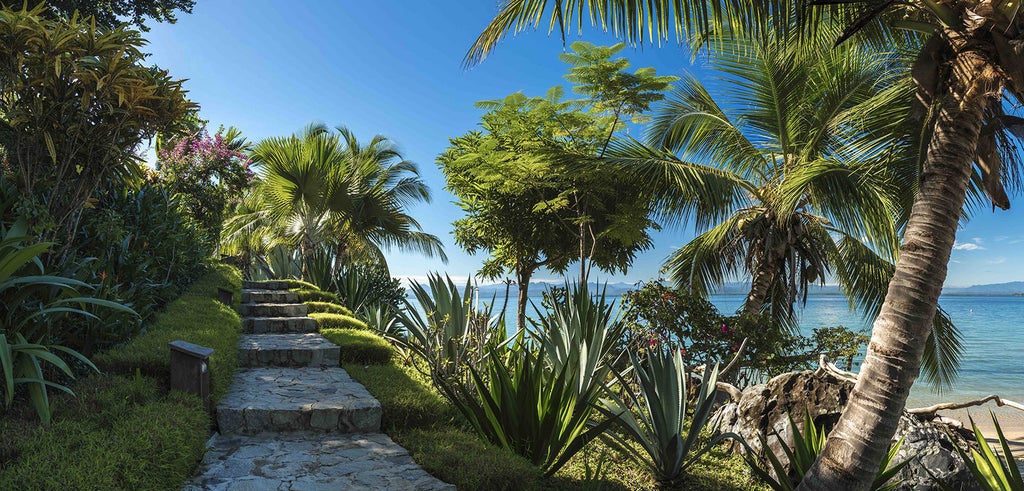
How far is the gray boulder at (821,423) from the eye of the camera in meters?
4.67

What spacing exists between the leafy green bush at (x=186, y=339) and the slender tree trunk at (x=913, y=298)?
4.44m

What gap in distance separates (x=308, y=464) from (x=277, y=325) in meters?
4.96

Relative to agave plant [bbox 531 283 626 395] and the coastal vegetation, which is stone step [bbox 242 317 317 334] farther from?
agave plant [bbox 531 283 626 395]

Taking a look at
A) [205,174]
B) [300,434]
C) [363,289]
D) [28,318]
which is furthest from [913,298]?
[205,174]

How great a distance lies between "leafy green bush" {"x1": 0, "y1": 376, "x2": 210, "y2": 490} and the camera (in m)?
2.69

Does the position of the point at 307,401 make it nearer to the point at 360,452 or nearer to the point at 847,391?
the point at 360,452

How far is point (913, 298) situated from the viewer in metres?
3.10

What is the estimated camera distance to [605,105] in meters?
9.77

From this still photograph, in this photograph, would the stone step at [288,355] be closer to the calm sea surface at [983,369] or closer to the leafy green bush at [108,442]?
the leafy green bush at [108,442]

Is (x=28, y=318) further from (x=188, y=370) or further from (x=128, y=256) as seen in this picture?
(x=128, y=256)

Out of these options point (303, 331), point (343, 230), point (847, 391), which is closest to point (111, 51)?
point (303, 331)

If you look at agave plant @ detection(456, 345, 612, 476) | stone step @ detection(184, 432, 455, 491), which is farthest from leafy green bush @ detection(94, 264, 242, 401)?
agave plant @ detection(456, 345, 612, 476)

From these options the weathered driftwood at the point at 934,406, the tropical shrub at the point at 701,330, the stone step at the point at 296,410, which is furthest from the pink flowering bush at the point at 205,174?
the weathered driftwood at the point at 934,406

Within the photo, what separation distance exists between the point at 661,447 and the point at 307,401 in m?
2.79
